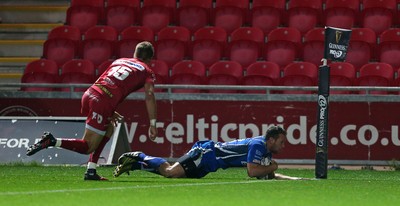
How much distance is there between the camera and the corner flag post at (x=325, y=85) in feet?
43.0

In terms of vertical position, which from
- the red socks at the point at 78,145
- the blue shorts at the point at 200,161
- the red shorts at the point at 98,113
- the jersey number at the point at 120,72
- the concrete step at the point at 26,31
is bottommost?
the blue shorts at the point at 200,161

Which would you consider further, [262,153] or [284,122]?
[284,122]

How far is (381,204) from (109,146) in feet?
27.5

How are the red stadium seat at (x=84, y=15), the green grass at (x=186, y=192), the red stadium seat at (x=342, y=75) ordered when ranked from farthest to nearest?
1. the red stadium seat at (x=84, y=15)
2. the red stadium seat at (x=342, y=75)
3. the green grass at (x=186, y=192)

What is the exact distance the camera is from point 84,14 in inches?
→ 858

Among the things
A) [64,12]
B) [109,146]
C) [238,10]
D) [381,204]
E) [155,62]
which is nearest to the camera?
[381,204]

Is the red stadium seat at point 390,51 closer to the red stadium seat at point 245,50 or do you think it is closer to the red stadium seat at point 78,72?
the red stadium seat at point 245,50

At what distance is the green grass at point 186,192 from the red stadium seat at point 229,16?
25.5 feet

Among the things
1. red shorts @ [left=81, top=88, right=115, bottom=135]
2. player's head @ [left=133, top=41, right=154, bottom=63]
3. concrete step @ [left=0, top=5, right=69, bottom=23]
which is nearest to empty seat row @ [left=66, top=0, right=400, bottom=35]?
concrete step @ [left=0, top=5, right=69, bottom=23]

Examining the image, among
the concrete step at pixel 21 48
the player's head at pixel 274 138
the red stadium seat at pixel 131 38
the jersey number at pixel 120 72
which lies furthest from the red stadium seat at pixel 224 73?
the jersey number at pixel 120 72

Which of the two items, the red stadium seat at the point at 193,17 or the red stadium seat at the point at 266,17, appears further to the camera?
the red stadium seat at the point at 193,17

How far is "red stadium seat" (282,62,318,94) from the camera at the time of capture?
1841 centimetres

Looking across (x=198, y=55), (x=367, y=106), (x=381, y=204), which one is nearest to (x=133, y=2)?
(x=198, y=55)

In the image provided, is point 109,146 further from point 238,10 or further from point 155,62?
point 238,10
